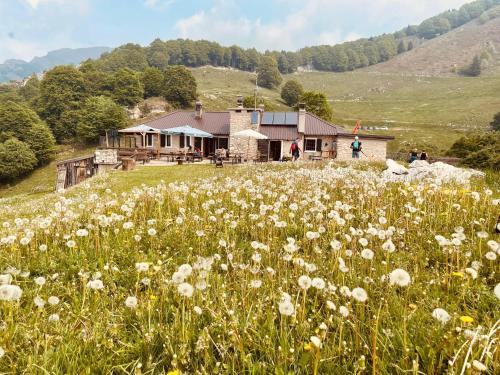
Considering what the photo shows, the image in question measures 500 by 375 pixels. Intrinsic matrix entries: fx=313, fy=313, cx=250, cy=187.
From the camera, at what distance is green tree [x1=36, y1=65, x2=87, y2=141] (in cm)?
7631

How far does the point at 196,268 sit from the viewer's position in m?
3.38

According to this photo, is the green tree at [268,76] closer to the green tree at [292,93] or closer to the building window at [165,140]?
the green tree at [292,93]

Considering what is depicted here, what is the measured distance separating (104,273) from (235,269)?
61.0 inches

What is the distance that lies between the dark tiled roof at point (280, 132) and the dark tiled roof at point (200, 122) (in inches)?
217

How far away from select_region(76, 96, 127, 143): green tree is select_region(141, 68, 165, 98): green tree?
84.9 feet

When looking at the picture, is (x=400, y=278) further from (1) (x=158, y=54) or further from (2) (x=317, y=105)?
(1) (x=158, y=54)

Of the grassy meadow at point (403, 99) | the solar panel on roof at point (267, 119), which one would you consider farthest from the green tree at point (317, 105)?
the solar panel on roof at point (267, 119)

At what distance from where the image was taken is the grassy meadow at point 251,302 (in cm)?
212

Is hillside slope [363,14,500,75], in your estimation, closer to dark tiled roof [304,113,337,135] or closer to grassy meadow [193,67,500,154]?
grassy meadow [193,67,500,154]

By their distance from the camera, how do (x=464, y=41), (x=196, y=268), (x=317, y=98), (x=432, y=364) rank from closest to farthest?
(x=432, y=364)
(x=196, y=268)
(x=317, y=98)
(x=464, y=41)

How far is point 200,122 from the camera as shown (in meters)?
45.9

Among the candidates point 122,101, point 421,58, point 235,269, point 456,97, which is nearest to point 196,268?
point 235,269

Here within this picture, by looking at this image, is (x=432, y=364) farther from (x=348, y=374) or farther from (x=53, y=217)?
(x=53, y=217)

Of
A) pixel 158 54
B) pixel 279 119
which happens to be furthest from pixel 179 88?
pixel 158 54
